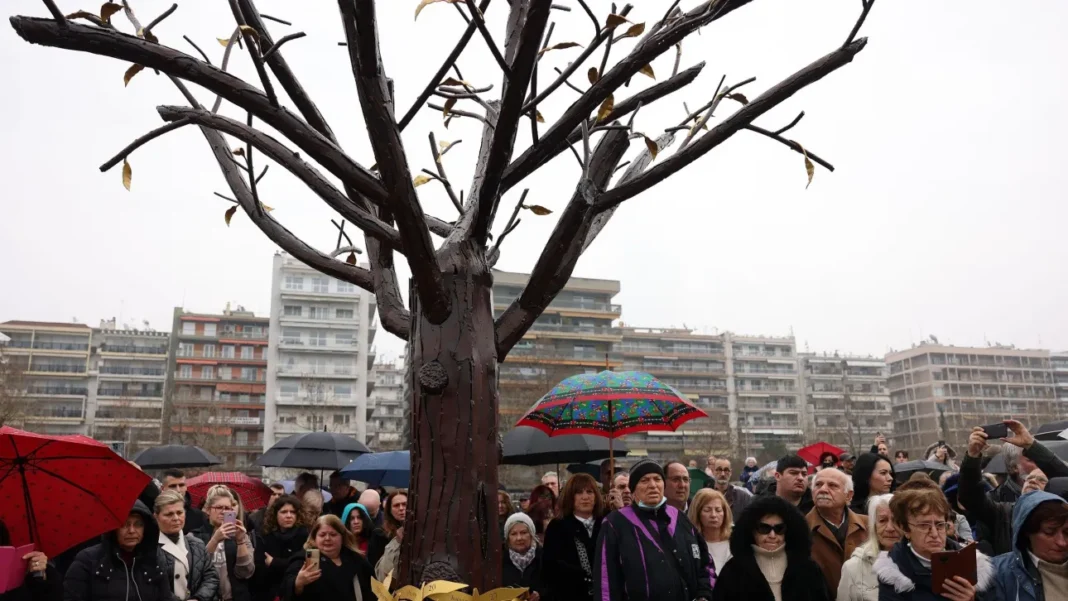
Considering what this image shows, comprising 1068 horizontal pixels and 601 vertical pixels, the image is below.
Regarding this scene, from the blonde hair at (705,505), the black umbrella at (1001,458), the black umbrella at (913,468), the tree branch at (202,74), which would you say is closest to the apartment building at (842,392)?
the black umbrella at (913,468)

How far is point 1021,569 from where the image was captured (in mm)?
3748

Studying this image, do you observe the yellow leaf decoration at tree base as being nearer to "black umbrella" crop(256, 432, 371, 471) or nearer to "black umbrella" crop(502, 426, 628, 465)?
"black umbrella" crop(502, 426, 628, 465)

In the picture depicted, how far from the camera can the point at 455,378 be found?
330 cm

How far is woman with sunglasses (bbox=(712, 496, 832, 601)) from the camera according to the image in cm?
405

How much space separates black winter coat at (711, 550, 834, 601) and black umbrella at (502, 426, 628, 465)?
5.60 m

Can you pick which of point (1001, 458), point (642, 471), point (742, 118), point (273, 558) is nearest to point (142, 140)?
point (742, 118)

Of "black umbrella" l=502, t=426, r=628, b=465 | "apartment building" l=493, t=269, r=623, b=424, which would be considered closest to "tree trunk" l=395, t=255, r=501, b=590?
"black umbrella" l=502, t=426, r=628, b=465

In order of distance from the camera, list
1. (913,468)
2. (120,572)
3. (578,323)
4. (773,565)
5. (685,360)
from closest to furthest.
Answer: (773,565) < (120,572) < (913,468) < (578,323) < (685,360)

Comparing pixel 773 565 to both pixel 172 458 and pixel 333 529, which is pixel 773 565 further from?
pixel 172 458

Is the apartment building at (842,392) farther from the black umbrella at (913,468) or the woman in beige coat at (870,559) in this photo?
the woman in beige coat at (870,559)

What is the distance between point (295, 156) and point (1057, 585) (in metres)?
3.77

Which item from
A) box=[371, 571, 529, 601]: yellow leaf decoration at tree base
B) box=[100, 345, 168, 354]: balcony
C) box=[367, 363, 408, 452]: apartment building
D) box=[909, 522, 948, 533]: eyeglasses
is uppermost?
box=[100, 345, 168, 354]: balcony

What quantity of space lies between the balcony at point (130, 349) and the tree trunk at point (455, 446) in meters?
91.6

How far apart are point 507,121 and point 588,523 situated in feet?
12.3
